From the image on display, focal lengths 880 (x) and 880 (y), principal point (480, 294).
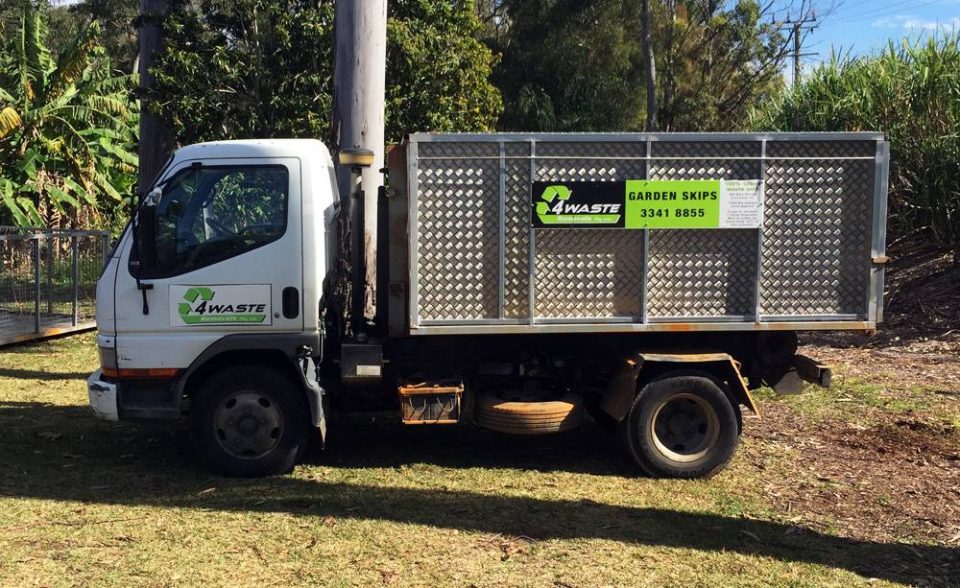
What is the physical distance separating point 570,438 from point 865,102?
35.5ft

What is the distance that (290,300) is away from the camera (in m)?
6.27

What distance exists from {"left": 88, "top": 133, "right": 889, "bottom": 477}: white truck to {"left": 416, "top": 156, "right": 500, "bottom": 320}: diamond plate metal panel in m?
0.01

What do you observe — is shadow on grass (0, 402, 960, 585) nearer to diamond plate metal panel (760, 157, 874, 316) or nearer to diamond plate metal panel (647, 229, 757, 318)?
diamond plate metal panel (647, 229, 757, 318)

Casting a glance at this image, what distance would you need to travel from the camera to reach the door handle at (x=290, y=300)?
6258 millimetres

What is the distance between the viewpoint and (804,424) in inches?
323

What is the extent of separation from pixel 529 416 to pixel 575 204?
5.19ft

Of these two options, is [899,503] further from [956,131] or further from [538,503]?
[956,131]

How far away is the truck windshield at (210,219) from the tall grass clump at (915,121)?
1165 cm

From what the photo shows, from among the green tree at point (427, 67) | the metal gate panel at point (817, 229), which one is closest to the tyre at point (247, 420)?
the metal gate panel at point (817, 229)

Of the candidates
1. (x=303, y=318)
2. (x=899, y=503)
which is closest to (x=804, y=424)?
(x=899, y=503)

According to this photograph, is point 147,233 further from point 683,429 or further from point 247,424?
point 683,429

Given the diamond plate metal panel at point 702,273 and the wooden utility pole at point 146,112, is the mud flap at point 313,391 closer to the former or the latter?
the diamond plate metal panel at point 702,273

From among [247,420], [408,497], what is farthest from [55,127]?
[408,497]

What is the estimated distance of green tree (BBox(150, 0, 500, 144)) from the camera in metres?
12.1
